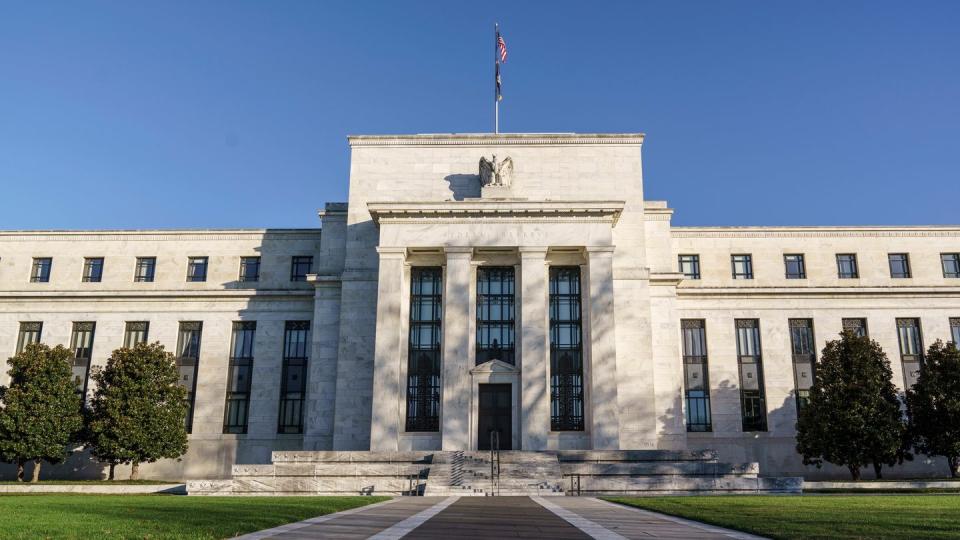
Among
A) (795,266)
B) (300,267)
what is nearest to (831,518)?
(795,266)

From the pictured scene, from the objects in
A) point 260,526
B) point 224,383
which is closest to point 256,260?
point 224,383

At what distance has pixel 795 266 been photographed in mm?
46062

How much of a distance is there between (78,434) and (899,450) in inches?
1652

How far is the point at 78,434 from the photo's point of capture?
3869cm

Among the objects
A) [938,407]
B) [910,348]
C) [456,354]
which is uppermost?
[910,348]

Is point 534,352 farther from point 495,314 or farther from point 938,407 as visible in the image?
point 938,407

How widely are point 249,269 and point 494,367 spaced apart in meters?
18.5

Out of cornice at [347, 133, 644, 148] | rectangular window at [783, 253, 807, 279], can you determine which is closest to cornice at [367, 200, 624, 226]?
cornice at [347, 133, 644, 148]

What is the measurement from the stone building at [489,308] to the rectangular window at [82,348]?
0.46ft

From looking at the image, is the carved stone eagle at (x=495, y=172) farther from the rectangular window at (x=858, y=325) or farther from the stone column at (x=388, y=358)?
the rectangular window at (x=858, y=325)

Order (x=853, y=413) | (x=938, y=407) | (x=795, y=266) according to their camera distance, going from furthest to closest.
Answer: (x=795, y=266) < (x=938, y=407) < (x=853, y=413)

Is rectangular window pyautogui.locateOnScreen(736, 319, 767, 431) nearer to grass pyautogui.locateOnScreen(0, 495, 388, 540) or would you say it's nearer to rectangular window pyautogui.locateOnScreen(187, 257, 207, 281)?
grass pyautogui.locateOnScreen(0, 495, 388, 540)

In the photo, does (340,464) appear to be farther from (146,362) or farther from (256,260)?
(256,260)

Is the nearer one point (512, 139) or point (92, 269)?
point (512, 139)
